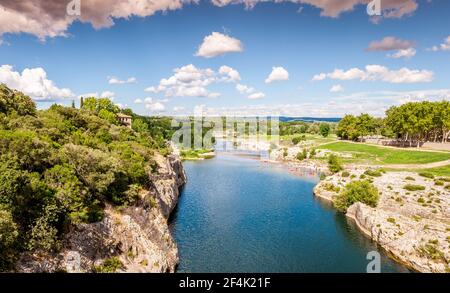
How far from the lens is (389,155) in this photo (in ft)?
334

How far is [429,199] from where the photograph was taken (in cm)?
5594

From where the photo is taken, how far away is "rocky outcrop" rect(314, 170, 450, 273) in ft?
135

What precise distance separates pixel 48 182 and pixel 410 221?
48888 millimetres

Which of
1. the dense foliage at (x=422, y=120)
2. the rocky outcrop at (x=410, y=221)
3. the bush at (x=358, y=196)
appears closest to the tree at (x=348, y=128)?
the dense foliage at (x=422, y=120)

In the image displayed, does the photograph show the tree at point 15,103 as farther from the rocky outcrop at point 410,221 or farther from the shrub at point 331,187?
the shrub at point 331,187

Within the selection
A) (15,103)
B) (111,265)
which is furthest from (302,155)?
(111,265)

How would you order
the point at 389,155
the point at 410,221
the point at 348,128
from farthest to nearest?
the point at 348,128
the point at 389,155
the point at 410,221

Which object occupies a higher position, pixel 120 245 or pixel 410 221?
pixel 120 245

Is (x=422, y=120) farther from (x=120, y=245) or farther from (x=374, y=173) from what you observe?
(x=120, y=245)

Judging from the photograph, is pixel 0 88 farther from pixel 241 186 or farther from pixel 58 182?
pixel 241 186

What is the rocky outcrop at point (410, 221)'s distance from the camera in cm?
4106

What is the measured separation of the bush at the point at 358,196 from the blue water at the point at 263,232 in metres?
2.34
